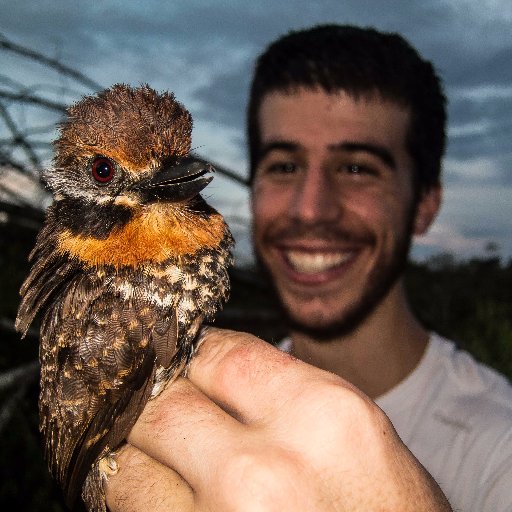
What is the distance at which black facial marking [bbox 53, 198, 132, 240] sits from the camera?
2275mm

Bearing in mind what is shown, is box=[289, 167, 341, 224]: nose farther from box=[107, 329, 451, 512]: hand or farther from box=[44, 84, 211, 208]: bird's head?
box=[107, 329, 451, 512]: hand

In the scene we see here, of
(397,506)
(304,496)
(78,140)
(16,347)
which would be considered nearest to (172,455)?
(304,496)

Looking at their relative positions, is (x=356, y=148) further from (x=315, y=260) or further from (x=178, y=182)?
(x=178, y=182)

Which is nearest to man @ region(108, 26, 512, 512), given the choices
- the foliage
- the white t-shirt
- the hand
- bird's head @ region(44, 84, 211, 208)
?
the white t-shirt

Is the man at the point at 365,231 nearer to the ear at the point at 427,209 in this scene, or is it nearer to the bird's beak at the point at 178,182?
the ear at the point at 427,209

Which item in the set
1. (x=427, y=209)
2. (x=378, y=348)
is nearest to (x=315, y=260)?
(x=378, y=348)

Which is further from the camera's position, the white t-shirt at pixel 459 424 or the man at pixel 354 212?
the man at pixel 354 212

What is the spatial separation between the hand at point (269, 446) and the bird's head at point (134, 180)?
21.1 inches

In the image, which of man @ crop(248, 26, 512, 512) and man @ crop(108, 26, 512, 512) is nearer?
man @ crop(108, 26, 512, 512)

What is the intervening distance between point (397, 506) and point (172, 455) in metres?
0.85

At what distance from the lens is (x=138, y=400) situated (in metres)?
2.23

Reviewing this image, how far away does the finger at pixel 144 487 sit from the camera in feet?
6.72

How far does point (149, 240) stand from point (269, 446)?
3.18 ft

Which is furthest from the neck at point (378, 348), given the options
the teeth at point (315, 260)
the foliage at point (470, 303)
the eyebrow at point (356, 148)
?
the foliage at point (470, 303)
